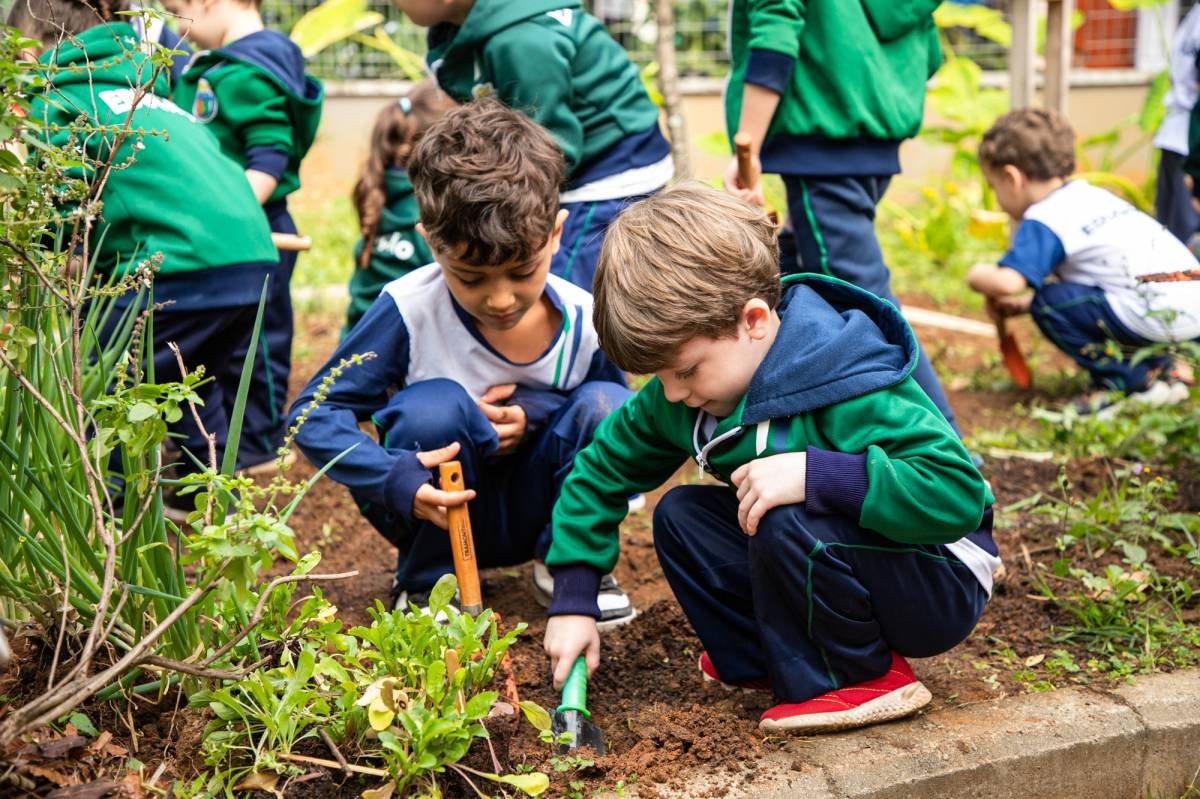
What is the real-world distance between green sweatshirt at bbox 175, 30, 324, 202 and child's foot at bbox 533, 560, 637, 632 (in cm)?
171

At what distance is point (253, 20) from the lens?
3.96m

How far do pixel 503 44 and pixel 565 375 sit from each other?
0.89 m

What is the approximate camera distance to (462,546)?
2318 mm

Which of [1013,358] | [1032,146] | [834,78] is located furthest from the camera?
[1013,358]

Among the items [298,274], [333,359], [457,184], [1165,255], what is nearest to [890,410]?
[457,184]

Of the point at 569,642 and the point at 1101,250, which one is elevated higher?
the point at 1101,250

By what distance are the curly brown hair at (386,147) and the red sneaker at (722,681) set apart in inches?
107

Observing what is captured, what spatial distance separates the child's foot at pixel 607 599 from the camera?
2.63 meters

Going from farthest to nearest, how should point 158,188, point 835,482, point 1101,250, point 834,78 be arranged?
point 1101,250, point 834,78, point 158,188, point 835,482

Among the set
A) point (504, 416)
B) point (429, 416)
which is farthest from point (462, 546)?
point (504, 416)

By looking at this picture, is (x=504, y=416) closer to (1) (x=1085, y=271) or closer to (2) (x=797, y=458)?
(2) (x=797, y=458)

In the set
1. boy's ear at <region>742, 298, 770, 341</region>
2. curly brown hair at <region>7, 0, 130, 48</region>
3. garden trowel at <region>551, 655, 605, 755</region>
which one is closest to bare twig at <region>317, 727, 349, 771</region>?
garden trowel at <region>551, 655, 605, 755</region>

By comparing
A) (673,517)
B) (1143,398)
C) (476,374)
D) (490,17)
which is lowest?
(1143,398)

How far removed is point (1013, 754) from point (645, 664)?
2.36ft
